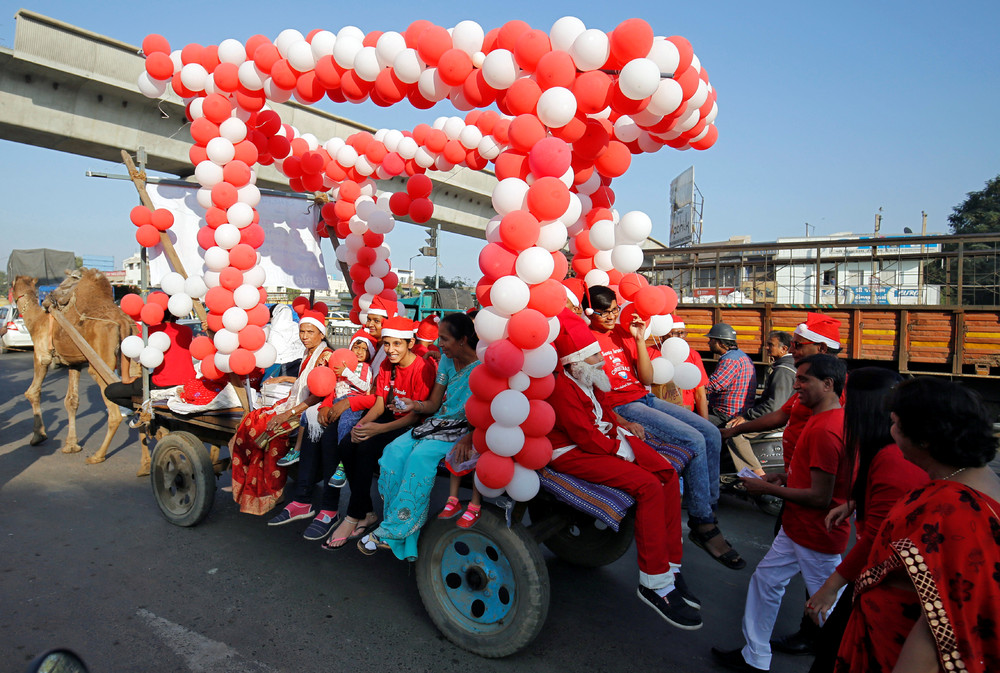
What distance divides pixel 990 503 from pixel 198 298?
18.9ft

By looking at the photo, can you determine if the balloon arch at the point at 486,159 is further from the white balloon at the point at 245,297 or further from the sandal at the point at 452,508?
the sandal at the point at 452,508

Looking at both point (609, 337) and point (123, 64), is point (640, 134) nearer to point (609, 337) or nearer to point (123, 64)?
point (609, 337)

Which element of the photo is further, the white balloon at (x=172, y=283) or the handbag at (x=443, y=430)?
the white balloon at (x=172, y=283)

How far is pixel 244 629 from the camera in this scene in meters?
3.29

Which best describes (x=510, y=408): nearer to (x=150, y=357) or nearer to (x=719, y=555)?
(x=719, y=555)

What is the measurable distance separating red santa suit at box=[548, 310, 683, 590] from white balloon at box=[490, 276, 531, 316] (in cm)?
48

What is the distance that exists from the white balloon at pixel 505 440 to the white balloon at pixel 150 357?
13.0 ft

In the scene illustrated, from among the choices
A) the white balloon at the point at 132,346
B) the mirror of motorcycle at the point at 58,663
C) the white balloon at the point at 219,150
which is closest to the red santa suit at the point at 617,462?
the mirror of motorcycle at the point at 58,663

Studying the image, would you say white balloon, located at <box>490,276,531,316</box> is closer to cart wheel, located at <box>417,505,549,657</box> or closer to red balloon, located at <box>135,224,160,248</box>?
cart wheel, located at <box>417,505,549,657</box>

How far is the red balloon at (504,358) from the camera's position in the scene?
277 centimetres

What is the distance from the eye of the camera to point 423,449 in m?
3.42

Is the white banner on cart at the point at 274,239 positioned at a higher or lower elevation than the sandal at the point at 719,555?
higher

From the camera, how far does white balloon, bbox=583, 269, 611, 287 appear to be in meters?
4.36

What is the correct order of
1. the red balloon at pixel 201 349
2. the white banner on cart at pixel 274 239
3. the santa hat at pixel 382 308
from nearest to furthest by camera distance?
the red balloon at pixel 201 349 < the santa hat at pixel 382 308 < the white banner on cart at pixel 274 239
